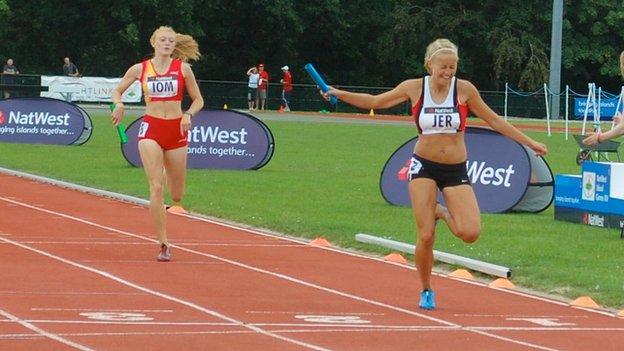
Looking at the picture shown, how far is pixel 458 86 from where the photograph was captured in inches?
420

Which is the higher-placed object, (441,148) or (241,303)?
(441,148)

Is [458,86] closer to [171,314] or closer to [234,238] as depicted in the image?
[171,314]

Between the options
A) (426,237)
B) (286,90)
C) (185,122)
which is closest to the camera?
(426,237)

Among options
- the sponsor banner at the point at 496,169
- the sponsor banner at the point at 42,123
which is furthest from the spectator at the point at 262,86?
the sponsor banner at the point at 496,169

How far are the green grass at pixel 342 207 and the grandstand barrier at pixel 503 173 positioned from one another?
26 centimetres

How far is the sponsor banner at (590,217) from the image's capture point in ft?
54.0

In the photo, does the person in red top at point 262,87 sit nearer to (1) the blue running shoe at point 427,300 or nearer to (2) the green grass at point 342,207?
(2) the green grass at point 342,207

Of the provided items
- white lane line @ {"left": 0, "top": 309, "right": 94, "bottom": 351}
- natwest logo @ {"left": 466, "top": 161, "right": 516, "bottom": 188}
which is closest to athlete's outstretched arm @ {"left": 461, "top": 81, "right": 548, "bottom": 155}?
white lane line @ {"left": 0, "top": 309, "right": 94, "bottom": 351}

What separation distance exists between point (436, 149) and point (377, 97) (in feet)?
1.87

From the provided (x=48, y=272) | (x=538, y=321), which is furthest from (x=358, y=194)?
(x=538, y=321)

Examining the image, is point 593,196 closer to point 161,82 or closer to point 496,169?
point 496,169

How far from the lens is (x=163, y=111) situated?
13523 millimetres

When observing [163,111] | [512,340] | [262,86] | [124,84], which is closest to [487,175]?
[163,111]

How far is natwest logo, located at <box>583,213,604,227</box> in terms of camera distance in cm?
1689
